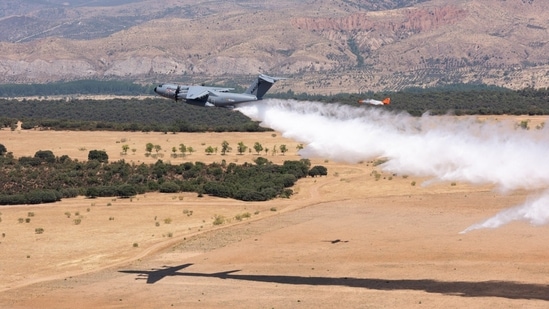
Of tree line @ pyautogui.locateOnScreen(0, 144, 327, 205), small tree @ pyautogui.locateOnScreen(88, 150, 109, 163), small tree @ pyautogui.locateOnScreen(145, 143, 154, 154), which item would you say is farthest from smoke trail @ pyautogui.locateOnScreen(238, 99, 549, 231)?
small tree @ pyautogui.locateOnScreen(145, 143, 154, 154)

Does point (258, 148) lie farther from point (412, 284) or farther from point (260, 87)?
point (412, 284)

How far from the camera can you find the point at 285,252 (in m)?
68.9

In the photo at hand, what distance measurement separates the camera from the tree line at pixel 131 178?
98688 millimetres

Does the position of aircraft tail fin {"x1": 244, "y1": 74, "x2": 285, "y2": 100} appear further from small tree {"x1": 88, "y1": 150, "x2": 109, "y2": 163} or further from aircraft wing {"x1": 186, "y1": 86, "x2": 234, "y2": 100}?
small tree {"x1": 88, "y1": 150, "x2": 109, "y2": 163}

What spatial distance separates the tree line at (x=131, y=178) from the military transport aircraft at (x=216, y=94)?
1511cm

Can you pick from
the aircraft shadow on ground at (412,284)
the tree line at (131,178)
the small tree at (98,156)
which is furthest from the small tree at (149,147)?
the aircraft shadow on ground at (412,284)

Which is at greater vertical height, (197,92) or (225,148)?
(197,92)

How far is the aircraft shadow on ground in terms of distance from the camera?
2093 inches

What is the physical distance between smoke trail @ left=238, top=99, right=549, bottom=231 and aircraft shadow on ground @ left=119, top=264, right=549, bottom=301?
4409 mm

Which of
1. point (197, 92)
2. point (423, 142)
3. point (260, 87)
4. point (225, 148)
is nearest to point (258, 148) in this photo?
point (225, 148)

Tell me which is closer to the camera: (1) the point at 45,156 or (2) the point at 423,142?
(2) the point at 423,142

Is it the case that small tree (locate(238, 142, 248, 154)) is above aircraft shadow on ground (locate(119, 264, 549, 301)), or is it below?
above

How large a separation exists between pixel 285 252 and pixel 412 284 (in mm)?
13799

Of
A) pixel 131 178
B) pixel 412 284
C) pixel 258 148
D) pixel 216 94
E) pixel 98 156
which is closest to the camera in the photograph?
pixel 412 284
